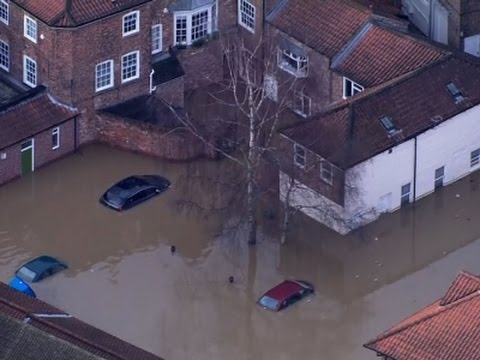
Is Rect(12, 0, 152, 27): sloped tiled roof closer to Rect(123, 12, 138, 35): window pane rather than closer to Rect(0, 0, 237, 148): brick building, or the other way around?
Rect(0, 0, 237, 148): brick building

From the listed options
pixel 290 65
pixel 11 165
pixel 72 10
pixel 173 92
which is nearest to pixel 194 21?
pixel 173 92

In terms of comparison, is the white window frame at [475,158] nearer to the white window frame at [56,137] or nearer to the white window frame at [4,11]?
the white window frame at [56,137]

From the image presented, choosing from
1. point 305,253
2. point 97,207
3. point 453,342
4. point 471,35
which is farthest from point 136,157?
point 453,342

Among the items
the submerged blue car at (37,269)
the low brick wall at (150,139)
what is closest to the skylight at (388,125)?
the low brick wall at (150,139)

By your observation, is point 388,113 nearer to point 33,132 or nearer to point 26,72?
point 33,132

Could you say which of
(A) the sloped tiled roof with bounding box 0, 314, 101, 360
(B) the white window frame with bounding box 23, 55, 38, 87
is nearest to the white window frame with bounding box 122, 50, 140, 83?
(B) the white window frame with bounding box 23, 55, 38, 87

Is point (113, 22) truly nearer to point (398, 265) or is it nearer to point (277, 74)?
point (277, 74)
